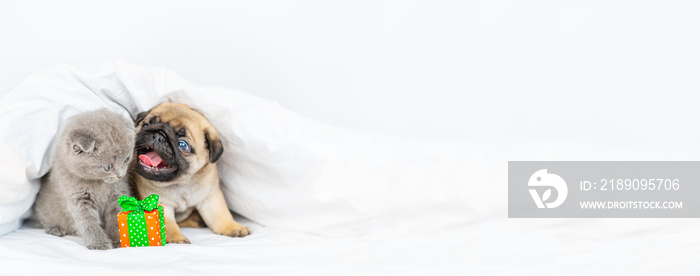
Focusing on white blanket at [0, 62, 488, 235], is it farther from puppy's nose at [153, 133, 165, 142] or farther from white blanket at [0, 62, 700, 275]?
puppy's nose at [153, 133, 165, 142]

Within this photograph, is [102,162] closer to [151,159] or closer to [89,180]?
[89,180]

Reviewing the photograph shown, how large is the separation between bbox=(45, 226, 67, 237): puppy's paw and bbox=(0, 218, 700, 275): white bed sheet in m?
0.03

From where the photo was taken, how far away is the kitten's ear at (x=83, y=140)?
1.67 m

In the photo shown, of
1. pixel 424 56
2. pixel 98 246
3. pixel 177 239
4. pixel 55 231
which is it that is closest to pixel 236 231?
pixel 177 239

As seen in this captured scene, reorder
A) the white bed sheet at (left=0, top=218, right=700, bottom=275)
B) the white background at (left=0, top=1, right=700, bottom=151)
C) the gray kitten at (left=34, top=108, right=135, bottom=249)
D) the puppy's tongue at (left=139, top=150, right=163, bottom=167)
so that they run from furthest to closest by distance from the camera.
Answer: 1. the white background at (left=0, top=1, right=700, bottom=151)
2. the puppy's tongue at (left=139, top=150, right=163, bottom=167)
3. the gray kitten at (left=34, top=108, right=135, bottom=249)
4. the white bed sheet at (left=0, top=218, right=700, bottom=275)

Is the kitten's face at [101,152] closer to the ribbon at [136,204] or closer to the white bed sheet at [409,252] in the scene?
the ribbon at [136,204]

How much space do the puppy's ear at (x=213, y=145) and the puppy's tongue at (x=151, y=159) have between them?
155mm

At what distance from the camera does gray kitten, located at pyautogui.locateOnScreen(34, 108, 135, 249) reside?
1.71 m

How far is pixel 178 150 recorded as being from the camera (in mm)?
1942

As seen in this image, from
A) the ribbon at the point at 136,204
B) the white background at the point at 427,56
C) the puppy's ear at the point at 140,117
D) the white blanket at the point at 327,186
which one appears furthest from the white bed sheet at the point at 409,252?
the white background at the point at 427,56

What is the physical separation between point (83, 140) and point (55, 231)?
0.45 m

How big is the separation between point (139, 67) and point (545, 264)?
1411 mm

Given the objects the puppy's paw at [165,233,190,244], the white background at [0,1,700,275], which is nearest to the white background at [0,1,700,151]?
the white background at [0,1,700,275]

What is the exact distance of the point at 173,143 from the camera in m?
1.92
